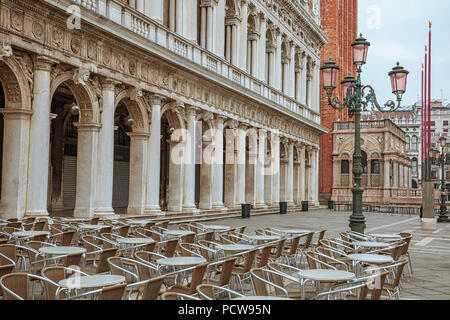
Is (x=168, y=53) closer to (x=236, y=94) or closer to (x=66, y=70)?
(x=66, y=70)

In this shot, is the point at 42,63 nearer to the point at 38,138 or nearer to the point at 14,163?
the point at 38,138

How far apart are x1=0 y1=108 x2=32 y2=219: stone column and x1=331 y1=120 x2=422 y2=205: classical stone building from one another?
31453 mm

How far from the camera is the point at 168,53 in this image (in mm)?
17188

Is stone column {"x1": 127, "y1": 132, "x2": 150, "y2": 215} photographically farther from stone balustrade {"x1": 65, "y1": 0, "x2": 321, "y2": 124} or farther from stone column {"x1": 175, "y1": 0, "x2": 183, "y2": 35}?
stone column {"x1": 175, "y1": 0, "x2": 183, "y2": 35}

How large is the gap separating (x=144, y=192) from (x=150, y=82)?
385cm

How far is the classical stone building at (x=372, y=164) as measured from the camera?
40.6m

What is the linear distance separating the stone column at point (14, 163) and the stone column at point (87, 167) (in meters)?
2.42

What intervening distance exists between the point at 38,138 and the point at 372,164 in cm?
3387

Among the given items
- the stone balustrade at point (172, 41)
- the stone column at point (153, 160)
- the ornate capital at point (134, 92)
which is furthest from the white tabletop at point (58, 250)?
the stone column at point (153, 160)

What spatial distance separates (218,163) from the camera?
22.0 metres

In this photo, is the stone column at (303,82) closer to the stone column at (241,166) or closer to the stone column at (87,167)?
the stone column at (241,166)

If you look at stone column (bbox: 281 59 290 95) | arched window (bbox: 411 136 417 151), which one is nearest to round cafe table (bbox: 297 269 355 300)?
Result: stone column (bbox: 281 59 290 95)

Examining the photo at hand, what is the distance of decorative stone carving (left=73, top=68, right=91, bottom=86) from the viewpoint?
13.7 meters
